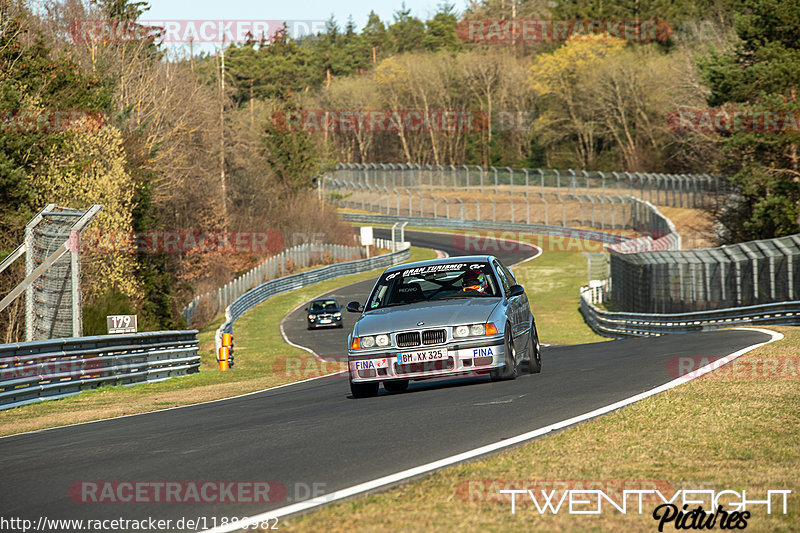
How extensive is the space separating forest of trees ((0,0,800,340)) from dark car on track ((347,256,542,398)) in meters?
14.2

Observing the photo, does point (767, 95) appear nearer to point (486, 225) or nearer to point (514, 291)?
point (486, 225)

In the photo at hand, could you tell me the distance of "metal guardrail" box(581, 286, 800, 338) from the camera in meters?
28.0

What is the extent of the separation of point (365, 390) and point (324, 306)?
31172 mm

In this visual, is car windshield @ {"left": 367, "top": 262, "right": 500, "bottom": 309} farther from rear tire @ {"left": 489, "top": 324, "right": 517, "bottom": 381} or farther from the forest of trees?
the forest of trees

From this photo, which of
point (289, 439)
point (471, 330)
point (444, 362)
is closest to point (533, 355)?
point (471, 330)

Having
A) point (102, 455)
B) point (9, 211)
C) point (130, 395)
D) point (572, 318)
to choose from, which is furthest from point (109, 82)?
point (102, 455)

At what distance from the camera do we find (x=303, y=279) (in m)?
61.8

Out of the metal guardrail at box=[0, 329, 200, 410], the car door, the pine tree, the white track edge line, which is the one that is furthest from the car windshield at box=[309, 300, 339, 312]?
the white track edge line

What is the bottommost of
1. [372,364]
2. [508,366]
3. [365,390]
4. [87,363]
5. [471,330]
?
[87,363]

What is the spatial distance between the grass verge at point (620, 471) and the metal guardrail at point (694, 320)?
19232 mm

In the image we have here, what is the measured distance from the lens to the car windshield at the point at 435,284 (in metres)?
13.3

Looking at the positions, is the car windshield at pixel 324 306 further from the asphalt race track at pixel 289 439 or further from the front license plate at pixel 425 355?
the front license plate at pixel 425 355

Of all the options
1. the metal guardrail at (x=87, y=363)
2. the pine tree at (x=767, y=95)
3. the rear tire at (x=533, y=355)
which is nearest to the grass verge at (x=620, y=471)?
the rear tire at (x=533, y=355)

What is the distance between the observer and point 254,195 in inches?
3484
